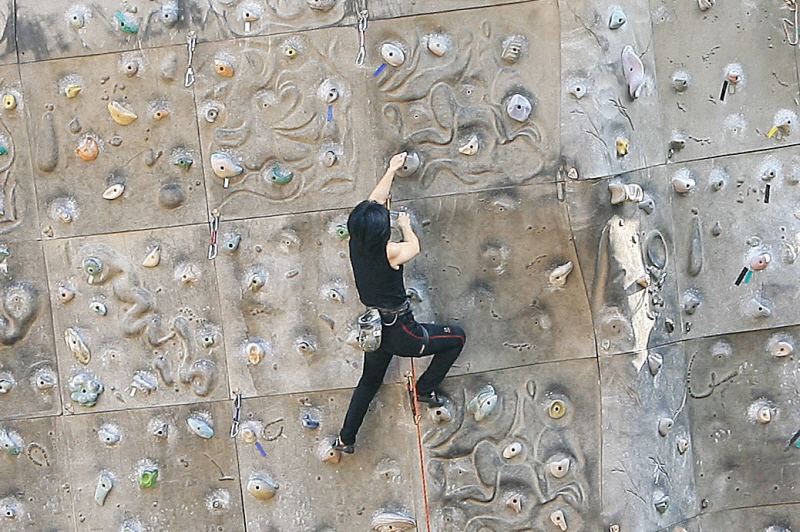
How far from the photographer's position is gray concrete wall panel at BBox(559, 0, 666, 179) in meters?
4.66

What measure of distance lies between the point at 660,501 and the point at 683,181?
71.9 inches

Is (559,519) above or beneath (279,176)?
beneath

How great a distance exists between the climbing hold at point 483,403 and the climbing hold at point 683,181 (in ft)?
5.14

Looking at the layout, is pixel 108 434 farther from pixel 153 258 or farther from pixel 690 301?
pixel 690 301

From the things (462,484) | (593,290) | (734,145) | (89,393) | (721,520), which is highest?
(734,145)

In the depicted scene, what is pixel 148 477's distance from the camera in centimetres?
499

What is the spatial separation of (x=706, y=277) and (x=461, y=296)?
145 cm

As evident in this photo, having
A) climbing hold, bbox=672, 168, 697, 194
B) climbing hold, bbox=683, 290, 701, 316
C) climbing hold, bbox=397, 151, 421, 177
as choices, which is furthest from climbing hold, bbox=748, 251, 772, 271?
climbing hold, bbox=397, 151, 421, 177

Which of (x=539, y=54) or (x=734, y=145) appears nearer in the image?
(x=539, y=54)

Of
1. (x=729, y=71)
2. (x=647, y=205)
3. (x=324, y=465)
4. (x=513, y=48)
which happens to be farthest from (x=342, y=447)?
(x=729, y=71)

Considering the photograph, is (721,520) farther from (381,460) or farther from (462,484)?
(381,460)

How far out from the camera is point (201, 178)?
4.89 meters

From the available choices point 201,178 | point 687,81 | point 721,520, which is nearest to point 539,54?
point 687,81

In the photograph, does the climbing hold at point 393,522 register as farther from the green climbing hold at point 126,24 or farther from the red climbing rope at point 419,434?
the green climbing hold at point 126,24
